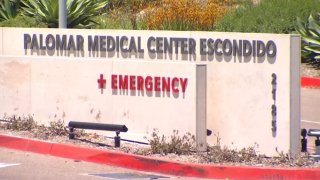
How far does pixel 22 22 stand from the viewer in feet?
67.6

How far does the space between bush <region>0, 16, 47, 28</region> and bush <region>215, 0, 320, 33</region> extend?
21.6 feet

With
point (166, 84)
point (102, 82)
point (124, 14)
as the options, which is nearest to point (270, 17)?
point (124, 14)

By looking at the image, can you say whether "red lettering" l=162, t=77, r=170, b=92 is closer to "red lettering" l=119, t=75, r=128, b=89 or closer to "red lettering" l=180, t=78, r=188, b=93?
"red lettering" l=180, t=78, r=188, b=93

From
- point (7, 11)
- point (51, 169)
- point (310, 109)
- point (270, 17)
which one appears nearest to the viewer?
point (51, 169)

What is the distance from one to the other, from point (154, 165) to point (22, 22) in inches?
348

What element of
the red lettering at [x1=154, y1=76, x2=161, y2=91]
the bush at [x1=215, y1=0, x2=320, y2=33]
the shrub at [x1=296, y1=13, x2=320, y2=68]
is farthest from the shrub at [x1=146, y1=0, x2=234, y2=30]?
the red lettering at [x1=154, y1=76, x2=161, y2=91]

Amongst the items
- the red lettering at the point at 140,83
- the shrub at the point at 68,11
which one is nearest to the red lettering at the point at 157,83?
the red lettering at the point at 140,83

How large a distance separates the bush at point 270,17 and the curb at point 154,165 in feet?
39.6

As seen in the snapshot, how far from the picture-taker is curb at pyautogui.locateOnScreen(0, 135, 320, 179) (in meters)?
12.0

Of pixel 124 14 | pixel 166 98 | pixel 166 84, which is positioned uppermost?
pixel 124 14

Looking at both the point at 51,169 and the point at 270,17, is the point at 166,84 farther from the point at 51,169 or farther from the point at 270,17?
the point at 270,17

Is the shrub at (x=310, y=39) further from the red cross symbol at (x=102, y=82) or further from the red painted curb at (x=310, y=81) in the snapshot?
the red cross symbol at (x=102, y=82)

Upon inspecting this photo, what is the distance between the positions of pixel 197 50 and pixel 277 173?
2.63m

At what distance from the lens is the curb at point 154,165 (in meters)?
12.0
